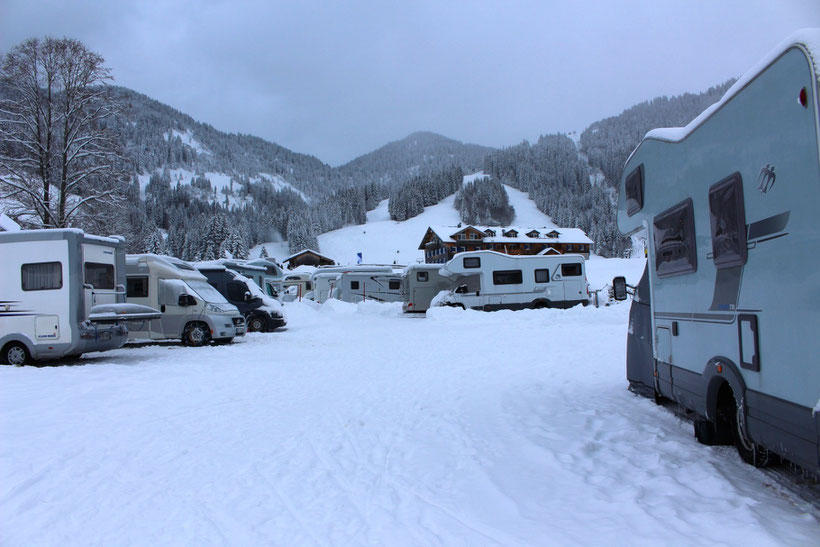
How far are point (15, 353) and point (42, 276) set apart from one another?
5.26 feet

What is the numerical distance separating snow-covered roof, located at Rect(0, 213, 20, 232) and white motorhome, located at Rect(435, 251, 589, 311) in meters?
15.8

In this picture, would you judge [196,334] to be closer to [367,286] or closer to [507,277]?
[507,277]

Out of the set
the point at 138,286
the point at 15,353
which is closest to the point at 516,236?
the point at 138,286

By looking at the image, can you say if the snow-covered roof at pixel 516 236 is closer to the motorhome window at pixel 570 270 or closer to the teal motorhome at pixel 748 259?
the motorhome window at pixel 570 270

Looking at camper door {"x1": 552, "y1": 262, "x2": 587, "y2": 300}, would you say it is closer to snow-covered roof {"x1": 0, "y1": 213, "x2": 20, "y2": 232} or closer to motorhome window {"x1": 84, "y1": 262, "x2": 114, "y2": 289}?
motorhome window {"x1": 84, "y1": 262, "x2": 114, "y2": 289}

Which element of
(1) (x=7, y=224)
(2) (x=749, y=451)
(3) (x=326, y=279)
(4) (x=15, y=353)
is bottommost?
(2) (x=749, y=451)

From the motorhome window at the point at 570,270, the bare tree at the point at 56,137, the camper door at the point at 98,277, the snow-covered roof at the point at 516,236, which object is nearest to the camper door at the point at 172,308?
the camper door at the point at 98,277

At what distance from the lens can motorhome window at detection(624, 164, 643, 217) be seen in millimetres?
5734

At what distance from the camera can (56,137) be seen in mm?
17656

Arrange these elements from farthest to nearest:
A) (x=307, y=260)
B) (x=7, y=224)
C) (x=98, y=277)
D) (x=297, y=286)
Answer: (x=307, y=260)
(x=297, y=286)
(x=7, y=224)
(x=98, y=277)

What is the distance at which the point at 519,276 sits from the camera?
22266 millimetres

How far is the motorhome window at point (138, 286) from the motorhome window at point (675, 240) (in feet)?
41.5

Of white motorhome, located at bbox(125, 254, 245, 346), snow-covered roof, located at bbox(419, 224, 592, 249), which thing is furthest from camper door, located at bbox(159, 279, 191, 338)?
snow-covered roof, located at bbox(419, 224, 592, 249)

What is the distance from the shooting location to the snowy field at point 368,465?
3.09 meters
